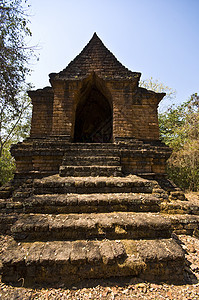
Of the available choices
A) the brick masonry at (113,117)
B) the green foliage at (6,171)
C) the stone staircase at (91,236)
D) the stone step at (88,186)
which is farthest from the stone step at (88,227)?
the green foliage at (6,171)

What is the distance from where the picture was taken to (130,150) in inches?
197

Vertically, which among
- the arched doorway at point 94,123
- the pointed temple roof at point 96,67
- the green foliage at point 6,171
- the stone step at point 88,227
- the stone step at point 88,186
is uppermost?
the pointed temple roof at point 96,67

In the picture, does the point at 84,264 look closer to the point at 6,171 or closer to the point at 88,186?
the point at 88,186

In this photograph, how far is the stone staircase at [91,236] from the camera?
2.22 meters

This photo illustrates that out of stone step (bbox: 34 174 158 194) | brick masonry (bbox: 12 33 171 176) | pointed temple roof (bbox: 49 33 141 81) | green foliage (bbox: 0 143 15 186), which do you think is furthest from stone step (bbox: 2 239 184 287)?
green foliage (bbox: 0 143 15 186)

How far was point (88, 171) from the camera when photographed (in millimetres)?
4254

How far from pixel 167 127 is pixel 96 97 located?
8978mm

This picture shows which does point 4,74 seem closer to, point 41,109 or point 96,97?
point 41,109

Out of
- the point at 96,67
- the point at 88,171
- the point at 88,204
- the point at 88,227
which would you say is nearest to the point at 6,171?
the point at 96,67

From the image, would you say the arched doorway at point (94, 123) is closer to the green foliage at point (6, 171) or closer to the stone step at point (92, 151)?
the stone step at point (92, 151)

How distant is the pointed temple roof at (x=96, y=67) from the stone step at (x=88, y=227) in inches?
226

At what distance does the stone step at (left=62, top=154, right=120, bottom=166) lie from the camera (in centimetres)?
459

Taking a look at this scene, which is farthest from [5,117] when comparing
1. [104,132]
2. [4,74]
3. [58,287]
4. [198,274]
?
A: [198,274]

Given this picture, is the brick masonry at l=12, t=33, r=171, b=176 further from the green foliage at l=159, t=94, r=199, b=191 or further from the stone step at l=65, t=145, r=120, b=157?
the green foliage at l=159, t=94, r=199, b=191
